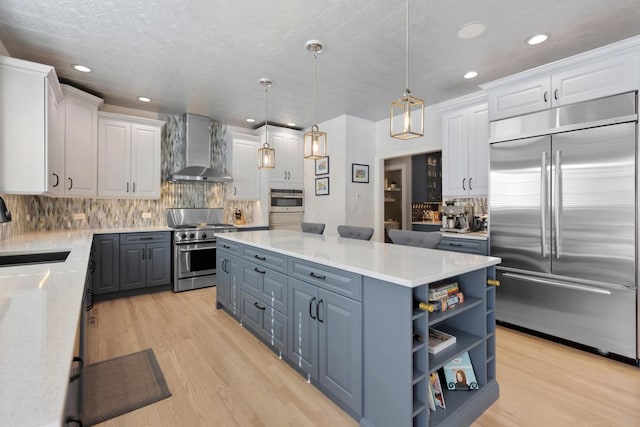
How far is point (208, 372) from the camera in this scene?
2254mm

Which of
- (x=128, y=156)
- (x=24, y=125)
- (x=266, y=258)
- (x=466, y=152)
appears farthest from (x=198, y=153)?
(x=466, y=152)

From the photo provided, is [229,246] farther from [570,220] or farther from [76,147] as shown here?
[570,220]

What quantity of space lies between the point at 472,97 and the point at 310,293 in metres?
3.24

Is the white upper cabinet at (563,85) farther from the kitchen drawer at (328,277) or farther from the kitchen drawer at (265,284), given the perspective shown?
the kitchen drawer at (265,284)

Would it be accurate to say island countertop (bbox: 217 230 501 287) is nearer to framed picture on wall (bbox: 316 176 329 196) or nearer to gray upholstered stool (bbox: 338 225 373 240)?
gray upholstered stool (bbox: 338 225 373 240)

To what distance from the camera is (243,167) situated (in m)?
5.20

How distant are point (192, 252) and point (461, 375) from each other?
3674mm

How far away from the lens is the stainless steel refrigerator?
2441 millimetres

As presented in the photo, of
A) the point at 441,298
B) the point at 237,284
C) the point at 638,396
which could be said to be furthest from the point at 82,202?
the point at 638,396

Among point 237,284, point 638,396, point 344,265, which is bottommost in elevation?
point 638,396

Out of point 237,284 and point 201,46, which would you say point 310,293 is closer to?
point 237,284

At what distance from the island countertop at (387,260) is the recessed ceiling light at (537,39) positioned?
6.63 ft

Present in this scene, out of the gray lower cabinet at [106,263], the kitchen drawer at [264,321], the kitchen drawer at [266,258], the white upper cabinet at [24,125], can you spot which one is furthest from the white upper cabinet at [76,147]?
the kitchen drawer at [264,321]

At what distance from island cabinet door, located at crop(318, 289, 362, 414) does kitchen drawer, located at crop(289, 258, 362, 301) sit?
4cm
